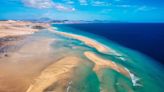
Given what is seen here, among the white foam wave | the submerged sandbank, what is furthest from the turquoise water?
the submerged sandbank

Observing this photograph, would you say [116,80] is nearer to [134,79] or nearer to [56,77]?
[134,79]

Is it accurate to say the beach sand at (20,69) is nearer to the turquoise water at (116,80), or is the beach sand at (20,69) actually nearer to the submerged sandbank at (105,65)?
the turquoise water at (116,80)

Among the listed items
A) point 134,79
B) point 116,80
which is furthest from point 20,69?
point 134,79

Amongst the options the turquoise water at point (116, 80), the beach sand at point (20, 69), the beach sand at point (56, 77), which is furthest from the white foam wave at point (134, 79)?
the beach sand at point (20, 69)

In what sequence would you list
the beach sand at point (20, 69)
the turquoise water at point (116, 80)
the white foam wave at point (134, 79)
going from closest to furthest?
the beach sand at point (20, 69), the turquoise water at point (116, 80), the white foam wave at point (134, 79)

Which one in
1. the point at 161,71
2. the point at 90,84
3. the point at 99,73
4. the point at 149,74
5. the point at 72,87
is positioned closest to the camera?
the point at 72,87

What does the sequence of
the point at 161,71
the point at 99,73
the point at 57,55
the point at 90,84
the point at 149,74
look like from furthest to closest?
the point at 57,55, the point at 161,71, the point at 149,74, the point at 99,73, the point at 90,84

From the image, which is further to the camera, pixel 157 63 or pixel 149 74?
pixel 157 63

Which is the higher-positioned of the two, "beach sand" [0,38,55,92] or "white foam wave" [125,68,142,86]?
"beach sand" [0,38,55,92]

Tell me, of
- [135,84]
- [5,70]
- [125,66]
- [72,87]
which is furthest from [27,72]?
[125,66]

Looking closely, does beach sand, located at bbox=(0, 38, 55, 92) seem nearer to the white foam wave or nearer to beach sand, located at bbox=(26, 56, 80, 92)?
beach sand, located at bbox=(26, 56, 80, 92)

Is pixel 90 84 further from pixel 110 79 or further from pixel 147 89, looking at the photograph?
pixel 147 89
